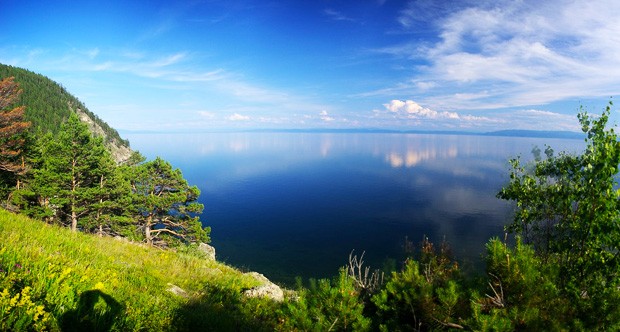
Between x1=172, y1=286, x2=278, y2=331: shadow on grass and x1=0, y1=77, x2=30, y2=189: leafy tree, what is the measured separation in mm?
28215

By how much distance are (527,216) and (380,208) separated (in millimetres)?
103490

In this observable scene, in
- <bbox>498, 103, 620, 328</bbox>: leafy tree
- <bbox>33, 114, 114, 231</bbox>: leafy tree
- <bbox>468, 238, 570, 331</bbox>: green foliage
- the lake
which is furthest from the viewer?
the lake

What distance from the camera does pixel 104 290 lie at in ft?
20.5

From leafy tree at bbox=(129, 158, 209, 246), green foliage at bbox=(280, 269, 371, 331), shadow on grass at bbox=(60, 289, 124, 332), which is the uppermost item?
shadow on grass at bbox=(60, 289, 124, 332)

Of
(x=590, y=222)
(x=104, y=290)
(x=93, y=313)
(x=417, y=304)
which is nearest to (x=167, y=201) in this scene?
(x=104, y=290)

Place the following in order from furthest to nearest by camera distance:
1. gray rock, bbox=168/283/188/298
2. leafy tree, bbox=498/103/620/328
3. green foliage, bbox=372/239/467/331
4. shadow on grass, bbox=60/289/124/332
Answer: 1. gray rock, bbox=168/283/188/298
2. leafy tree, bbox=498/103/620/328
3. green foliage, bbox=372/239/467/331
4. shadow on grass, bbox=60/289/124/332

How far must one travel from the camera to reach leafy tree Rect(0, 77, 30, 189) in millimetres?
24688

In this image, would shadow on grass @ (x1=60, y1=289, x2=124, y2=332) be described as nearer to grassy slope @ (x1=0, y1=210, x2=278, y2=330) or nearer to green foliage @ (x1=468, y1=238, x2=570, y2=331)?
grassy slope @ (x1=0, y1=210, x2=278, y2=330)

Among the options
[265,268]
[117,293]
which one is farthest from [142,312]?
[265,268]

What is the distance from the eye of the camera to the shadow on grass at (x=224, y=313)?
6.83 m

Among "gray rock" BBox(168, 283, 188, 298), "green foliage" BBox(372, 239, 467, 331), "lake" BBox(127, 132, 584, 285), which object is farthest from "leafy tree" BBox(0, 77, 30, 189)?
"lake" BBox(127, 132, 584, 285)

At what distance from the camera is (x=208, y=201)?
116 meters

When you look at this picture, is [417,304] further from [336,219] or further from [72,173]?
[336,219]

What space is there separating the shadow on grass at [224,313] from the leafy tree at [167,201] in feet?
90.0
